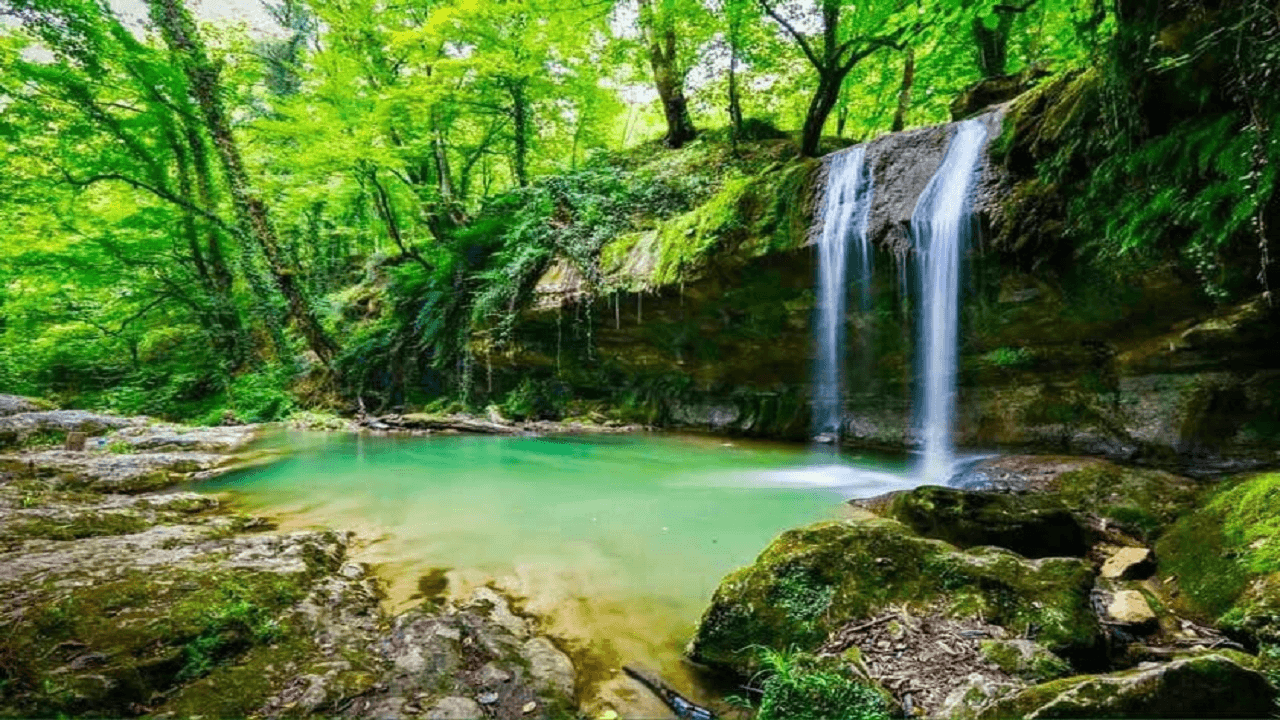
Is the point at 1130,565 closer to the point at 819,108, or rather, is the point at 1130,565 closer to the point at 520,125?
the point at 819,108

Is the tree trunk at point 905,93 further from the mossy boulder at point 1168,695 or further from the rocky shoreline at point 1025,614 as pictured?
the mossy boulder at point 1168,695

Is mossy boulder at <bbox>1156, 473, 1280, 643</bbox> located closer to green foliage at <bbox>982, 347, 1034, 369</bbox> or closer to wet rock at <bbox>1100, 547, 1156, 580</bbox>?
wet rock at <bbox>1100, 547, 1156, 580</bbox>

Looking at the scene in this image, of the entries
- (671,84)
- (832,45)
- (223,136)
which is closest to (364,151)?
(223,136)

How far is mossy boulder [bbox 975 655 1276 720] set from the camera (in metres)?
1.58

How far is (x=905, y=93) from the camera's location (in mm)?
11156

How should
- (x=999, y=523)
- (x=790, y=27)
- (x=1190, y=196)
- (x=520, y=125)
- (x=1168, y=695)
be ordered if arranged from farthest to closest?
1. (x=520, y=125)
2. (x=790, y=27)
3. (x=1190, y=196)
4. (x=999, y=523)
5. (x=1168, y=695)

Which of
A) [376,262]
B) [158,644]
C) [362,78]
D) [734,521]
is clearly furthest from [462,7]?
[158,644]

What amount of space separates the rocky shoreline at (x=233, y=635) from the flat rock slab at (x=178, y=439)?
207 inches

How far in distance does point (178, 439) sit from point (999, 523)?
37.0 ft

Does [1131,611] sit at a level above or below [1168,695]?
below

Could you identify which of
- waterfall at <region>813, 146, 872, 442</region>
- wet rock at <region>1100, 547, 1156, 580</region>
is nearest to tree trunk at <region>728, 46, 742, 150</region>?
waterfall at <region>813, 146, 872, 442</region>

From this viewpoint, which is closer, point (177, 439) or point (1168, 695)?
point (1168, 695)

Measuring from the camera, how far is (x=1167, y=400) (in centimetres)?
561

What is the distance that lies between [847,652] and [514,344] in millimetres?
10246
